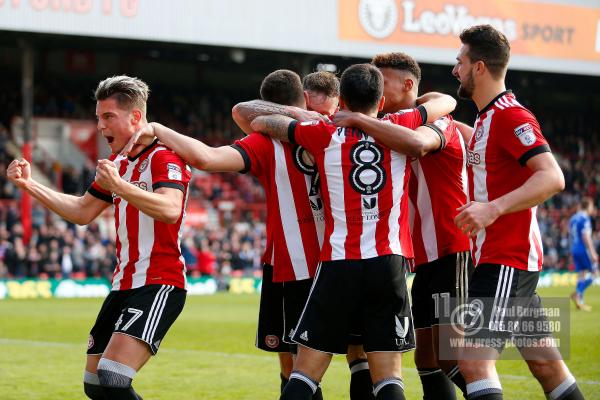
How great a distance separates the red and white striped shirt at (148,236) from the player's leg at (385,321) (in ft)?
4.06

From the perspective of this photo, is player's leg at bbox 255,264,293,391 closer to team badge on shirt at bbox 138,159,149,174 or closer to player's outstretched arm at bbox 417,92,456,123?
team badge on shirt at bbox 138,159,149,174

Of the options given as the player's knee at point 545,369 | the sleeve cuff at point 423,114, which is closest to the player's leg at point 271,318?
the sleeve cuff at point 423,114

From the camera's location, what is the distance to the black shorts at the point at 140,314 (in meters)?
6.05

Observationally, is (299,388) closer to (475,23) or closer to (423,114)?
(423,114)

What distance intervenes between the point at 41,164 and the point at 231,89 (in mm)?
11016

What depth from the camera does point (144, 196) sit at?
5715 mm

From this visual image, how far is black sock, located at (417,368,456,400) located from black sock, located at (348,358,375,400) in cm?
37

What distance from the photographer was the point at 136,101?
632cm

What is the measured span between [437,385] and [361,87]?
2.17 meters

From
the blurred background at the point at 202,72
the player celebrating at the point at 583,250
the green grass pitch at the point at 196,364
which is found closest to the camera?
the green grass pitch at the point at 196,364

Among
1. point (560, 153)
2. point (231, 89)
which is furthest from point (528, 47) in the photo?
point (231, 89)

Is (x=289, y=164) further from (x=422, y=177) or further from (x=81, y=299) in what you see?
(x=81, y=299)

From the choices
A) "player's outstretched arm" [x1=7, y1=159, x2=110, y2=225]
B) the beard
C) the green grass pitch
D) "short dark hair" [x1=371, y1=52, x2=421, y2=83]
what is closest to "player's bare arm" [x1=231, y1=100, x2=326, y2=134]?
"short dark hair" [x1=371, y1=52, x2=421, y2=83]

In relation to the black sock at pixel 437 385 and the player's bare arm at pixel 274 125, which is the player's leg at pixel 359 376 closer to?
the black sock at pixel 437 385
